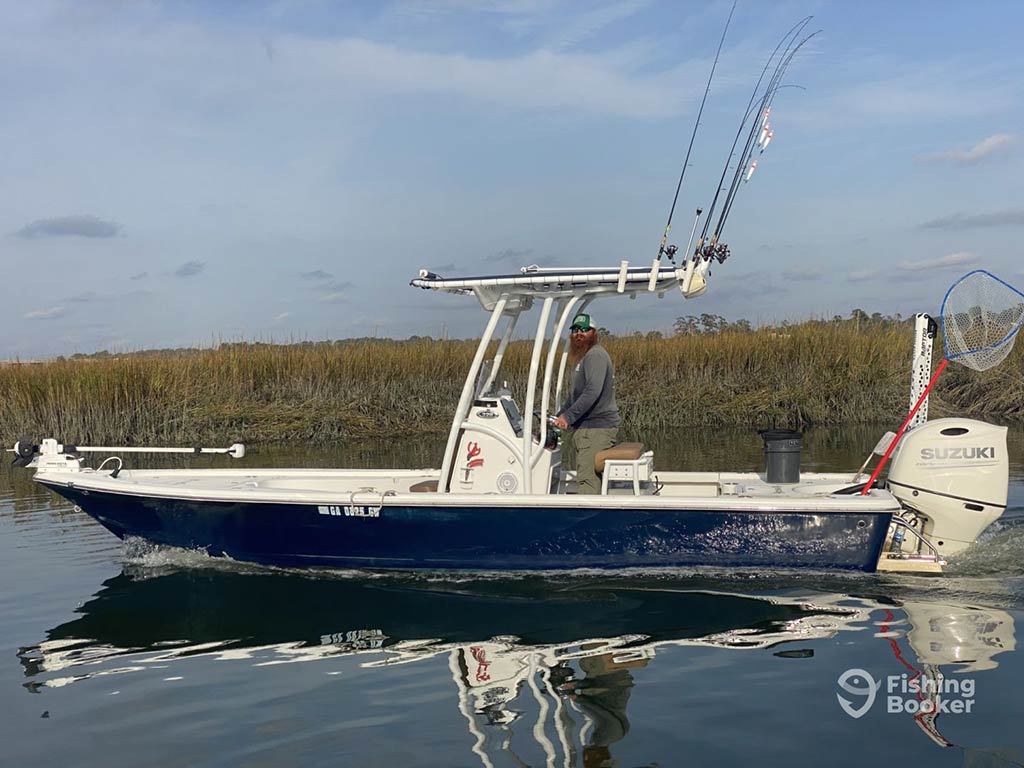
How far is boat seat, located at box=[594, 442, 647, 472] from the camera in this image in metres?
7.77

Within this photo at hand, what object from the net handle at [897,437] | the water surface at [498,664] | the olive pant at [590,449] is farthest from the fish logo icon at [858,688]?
the olive pant at [590,449]

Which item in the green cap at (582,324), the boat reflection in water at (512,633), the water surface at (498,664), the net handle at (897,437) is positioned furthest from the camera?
the green cap at (582,324)

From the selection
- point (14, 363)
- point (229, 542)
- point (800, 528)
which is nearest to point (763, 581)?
point (800, 528)

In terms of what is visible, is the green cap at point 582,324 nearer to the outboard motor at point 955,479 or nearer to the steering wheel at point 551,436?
the steering wheel at point 551,436

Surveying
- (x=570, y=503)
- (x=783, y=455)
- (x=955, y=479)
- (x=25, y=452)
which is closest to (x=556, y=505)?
(x=570, y=503)

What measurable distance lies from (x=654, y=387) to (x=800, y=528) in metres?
12.2

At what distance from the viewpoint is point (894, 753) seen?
4.48 metres

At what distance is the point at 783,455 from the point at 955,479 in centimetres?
137

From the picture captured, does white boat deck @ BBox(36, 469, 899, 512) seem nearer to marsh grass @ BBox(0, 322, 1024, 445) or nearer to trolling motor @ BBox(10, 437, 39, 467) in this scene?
trolling motor @ BBox(10, 437, 39, 467)

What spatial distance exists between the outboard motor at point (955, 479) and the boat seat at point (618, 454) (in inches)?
78.0

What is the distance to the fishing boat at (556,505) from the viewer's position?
23.9 feet

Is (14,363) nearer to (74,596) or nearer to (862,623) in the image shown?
(74,596)

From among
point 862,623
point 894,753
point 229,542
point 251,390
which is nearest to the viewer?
point 894,753

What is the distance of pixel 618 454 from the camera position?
7.78 m
